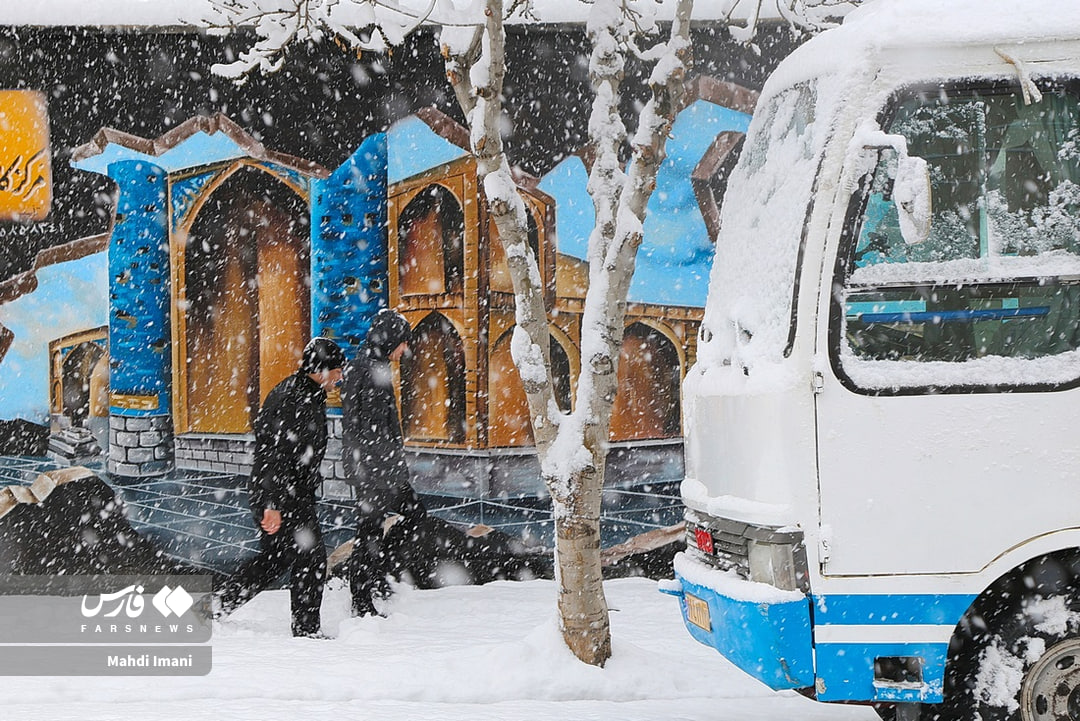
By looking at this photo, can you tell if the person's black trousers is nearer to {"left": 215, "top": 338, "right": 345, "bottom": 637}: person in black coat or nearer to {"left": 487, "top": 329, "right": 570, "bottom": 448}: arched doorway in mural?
{"left": 215, "top": 338, "right": 345, "bottom": 637}: person in black coat

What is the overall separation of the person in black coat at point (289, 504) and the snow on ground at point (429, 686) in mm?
259

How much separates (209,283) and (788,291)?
16.4 feet

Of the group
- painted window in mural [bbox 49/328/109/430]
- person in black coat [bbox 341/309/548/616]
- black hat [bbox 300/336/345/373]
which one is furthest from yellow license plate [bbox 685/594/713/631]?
painted window in mural [bbox 49/328/109/430]

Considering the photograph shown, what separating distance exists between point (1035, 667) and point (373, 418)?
4.02 m

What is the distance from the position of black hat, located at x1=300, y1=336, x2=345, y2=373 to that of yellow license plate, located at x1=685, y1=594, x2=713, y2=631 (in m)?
2.76

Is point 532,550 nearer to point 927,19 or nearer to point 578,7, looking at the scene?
point 578,7

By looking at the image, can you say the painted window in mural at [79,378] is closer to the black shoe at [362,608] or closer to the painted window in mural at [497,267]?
the black shoe at [362,608]

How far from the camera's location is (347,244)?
24.8 ft

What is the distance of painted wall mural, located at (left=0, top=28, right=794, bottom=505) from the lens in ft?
24.4

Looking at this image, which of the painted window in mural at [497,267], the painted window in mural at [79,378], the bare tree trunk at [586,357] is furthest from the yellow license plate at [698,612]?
the painted window in mural at [79,378]

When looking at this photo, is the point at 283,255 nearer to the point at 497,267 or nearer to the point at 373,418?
the point at 497,267

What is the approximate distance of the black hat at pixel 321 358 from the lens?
20.4 ft

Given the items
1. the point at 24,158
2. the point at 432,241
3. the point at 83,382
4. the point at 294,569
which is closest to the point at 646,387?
the point at 432,241

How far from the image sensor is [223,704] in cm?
495
